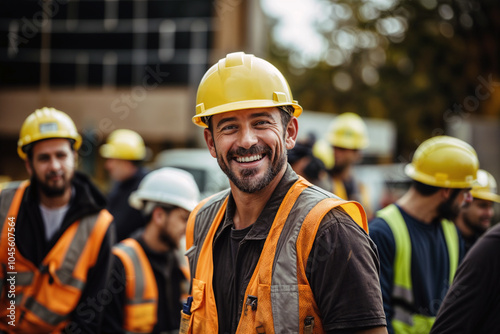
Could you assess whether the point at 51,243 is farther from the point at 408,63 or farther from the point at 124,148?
the point at 408,63

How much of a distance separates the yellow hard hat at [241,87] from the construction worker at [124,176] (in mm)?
4216

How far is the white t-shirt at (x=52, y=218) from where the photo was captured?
3901 mm

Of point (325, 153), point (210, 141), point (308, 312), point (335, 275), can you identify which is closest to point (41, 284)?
point (210, 141)

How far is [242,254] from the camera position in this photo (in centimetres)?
244

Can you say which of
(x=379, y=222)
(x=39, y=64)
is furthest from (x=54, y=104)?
(x=379, y=222)

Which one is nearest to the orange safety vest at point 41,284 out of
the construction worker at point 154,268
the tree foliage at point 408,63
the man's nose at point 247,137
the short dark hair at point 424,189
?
the construction worker at point 154,268

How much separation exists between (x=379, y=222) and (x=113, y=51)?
1551cm

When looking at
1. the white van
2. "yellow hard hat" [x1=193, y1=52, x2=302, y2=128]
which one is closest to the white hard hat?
"yellow hard hat" [x1=193, y1=52, x2=302, y2=128]

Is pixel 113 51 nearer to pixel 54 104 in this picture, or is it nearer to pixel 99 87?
pixel 99 87

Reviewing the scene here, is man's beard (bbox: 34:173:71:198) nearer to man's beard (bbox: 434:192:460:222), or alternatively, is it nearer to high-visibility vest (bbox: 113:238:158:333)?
high-visibility vest (bbox: 113:238:158:333)

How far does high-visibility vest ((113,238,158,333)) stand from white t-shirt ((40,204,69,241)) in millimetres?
477

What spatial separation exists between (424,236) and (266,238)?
173 cm

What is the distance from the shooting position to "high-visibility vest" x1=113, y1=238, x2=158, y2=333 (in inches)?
155

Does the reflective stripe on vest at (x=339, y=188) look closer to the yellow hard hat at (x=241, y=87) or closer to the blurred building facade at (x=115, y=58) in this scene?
the yellow hard hat at (x=241, y=87)
